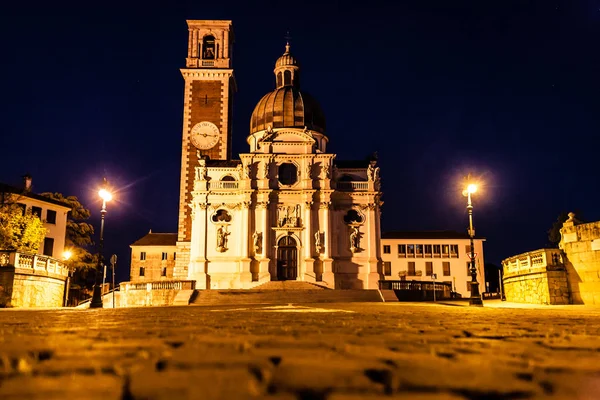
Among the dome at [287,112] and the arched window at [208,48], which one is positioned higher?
the arched window at [208,48]

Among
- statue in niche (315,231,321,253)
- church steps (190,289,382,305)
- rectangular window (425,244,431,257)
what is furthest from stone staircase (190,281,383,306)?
rectangular window (425,244,431,257)

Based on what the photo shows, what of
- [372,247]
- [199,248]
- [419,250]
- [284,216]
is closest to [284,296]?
[284,216]

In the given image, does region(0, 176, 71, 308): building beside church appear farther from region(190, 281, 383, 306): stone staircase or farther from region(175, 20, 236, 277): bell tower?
region(175, 20, 236, 277): bell tower

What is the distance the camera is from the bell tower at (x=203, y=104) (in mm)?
50188

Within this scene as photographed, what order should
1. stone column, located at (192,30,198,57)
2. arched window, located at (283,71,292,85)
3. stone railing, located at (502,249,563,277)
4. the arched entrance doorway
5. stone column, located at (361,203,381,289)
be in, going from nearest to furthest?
stone railing, located at (502,249,563,277) → stone column, located at (361,203,381,289) → the arched entrance doorway → arched window, located at (283,71,292,85) → stone column, located at (192,30,198,57)

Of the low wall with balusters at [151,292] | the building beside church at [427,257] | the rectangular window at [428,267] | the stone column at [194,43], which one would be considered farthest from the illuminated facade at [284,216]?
the rectangular window at [428,267]

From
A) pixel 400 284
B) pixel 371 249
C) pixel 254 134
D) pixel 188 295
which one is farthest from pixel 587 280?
pixel 254 134

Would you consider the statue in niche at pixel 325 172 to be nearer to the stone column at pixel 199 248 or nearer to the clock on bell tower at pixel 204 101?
the stone column at pixel 199 248

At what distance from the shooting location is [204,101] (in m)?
54.0

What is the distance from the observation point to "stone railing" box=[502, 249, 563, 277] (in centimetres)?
2470

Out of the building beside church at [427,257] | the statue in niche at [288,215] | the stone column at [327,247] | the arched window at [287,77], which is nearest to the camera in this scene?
the stone column at [327,247]

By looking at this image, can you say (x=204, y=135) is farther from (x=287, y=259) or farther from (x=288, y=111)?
(x=287, y=259)

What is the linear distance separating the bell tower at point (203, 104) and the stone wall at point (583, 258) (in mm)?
34588

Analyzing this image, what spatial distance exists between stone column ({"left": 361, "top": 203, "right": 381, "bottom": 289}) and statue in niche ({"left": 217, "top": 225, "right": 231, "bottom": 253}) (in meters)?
12.4
